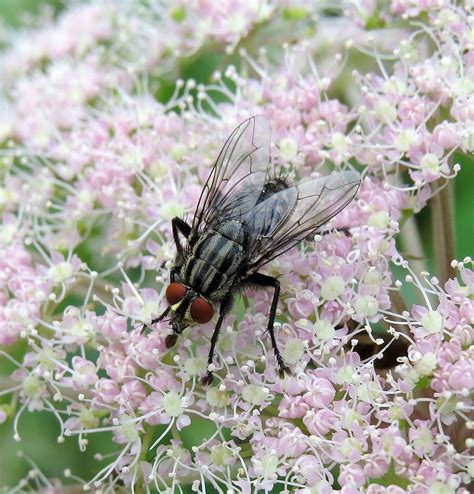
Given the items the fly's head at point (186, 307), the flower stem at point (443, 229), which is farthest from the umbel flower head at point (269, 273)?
the fly's head at point (186, 307)

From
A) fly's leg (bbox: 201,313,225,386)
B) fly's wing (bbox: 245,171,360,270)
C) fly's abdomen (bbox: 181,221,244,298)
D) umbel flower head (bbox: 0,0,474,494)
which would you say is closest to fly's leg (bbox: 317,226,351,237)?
umbel flower head (bbox: 0,0,474,494)

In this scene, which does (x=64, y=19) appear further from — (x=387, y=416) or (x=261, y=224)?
(x=387, y=416)

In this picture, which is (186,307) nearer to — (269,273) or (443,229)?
(269,273)

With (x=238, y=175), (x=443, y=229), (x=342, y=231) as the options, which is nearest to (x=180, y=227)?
(x=238, y=175)

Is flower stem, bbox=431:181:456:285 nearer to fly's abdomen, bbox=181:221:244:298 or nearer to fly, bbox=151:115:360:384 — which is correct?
fly, bbox=151:115:360:384

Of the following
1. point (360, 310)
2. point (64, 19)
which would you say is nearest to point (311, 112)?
point (360, 310)

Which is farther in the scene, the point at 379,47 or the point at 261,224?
the point at 379,47
